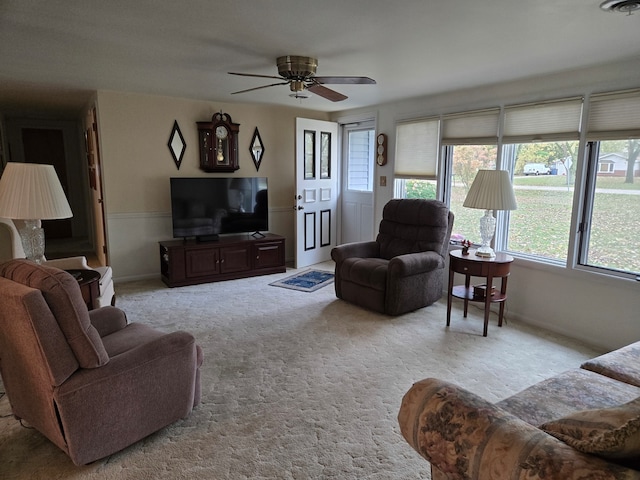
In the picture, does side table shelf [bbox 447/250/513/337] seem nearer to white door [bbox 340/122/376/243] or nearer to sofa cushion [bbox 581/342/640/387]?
sofa cushion [bbox 581/342/640/387]

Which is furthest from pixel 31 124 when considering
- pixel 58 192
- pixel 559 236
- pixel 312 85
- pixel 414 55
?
pixel 559 236

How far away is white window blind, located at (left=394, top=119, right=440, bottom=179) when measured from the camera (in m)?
4.75

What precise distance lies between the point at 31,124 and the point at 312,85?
6.70 m

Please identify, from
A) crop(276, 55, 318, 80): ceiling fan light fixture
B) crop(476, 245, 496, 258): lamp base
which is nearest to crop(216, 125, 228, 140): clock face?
crop(276, 55, 318, 80): ceiling fan light fixture

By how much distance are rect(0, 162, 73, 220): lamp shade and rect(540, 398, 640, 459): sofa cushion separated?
2.88 m

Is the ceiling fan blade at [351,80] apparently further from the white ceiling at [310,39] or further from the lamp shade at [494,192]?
the lamp shade at [494,192]

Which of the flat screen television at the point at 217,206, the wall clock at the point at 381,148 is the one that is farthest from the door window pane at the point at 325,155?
the flat screen television at the point at 217,206

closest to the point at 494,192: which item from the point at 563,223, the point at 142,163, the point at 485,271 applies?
the point at 485,271

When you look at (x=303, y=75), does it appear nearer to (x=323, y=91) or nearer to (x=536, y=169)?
(x=323, y=91)

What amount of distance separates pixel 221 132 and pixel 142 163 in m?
1.07

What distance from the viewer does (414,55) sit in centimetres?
303

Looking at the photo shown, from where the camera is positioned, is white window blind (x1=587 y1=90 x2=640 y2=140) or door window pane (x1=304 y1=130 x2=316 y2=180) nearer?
white window blind (x1=587 y1=90 x2=640 y2=140)

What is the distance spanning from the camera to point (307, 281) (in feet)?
16.9

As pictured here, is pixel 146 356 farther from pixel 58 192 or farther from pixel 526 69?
A: pixel 526 69
